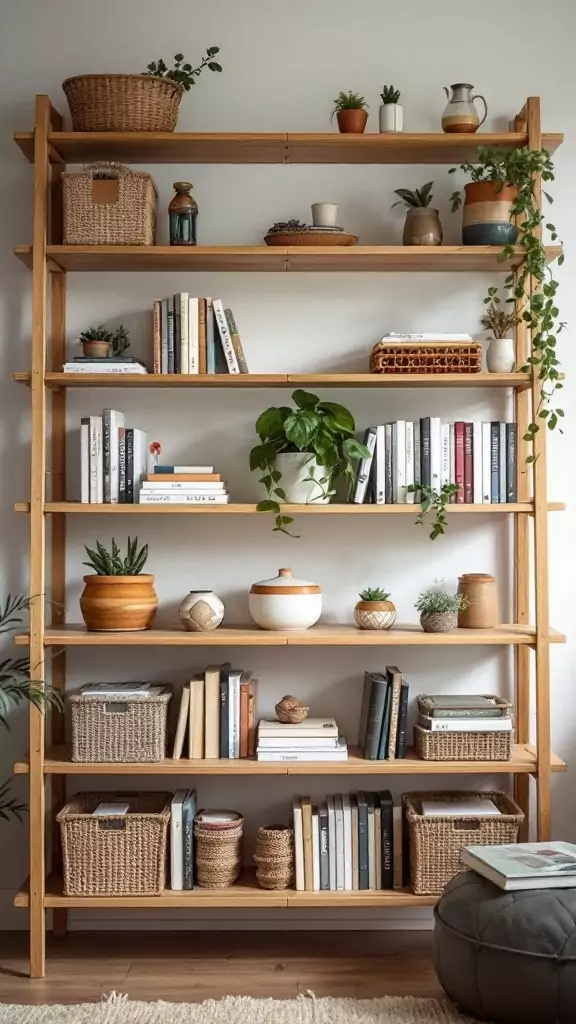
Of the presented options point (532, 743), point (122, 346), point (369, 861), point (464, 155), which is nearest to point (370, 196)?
point (464, 155)

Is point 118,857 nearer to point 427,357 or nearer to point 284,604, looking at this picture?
point 284,604

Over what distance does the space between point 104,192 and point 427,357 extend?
1.03m

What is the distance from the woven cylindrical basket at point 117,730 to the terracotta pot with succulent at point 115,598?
0.68ft

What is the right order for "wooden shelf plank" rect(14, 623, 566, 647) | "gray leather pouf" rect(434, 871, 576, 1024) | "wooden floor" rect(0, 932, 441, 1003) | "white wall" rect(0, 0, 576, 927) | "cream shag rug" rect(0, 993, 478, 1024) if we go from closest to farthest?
→ 1. "gray leather pouf" rect(434, 871, 576, 1024)
2. "cream shag rug" rect(0, 993, 478, 1024)
3. "wooden floor" rect(0, 932, 441, 1003)
4. "wooden shelf plank" rect(14, 623, 566, 647)
5. "white wall" rect(0, 0, 576, 927)

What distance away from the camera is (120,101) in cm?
301

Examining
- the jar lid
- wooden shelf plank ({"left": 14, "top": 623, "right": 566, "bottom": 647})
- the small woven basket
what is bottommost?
wooden shelf plank ({"left": 14, "top": 623, "right": 566, "bottom": 647})

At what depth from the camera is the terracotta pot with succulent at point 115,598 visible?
2996 mm

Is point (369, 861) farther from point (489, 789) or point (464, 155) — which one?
point (464, 155)

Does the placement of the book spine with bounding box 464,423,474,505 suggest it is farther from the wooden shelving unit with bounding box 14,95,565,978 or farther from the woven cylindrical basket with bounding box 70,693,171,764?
the woven cylindrical basket with bounding box 70,693,171,764

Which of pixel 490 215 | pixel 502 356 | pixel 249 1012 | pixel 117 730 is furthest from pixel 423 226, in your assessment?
pixel 249 1012

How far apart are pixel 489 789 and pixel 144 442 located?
1497mm

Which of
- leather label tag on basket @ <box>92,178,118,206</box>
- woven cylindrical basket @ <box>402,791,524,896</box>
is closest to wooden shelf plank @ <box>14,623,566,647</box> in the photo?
woven cylindrical basket @ <box>402,791,524,896</box>

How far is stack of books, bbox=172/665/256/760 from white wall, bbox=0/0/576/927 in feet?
0.87

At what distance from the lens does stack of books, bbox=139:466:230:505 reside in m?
3.02
